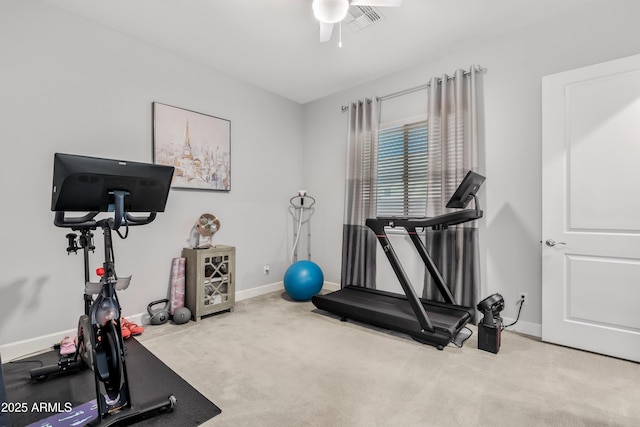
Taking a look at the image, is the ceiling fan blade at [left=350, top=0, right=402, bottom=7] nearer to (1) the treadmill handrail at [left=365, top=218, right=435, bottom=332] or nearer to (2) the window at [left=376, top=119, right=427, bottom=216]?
(2) the window at [left=376, top=119, right=427, bottom=216]

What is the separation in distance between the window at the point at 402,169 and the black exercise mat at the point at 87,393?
2.84 metres

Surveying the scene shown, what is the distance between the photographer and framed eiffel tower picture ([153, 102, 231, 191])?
3268mm

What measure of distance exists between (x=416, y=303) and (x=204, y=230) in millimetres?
2471

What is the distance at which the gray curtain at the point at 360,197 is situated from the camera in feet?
12.9

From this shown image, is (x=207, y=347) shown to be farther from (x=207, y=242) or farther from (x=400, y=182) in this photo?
(x=400, y=182)

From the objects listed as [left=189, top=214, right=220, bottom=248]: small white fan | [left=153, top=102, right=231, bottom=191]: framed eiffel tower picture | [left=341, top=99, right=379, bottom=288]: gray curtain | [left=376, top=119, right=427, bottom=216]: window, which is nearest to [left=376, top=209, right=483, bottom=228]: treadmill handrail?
[left=376, top=119, right=427, bottom=216]: window

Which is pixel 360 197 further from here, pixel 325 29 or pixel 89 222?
pixel 89 222

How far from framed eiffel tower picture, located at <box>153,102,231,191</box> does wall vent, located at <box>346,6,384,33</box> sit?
1945 mm

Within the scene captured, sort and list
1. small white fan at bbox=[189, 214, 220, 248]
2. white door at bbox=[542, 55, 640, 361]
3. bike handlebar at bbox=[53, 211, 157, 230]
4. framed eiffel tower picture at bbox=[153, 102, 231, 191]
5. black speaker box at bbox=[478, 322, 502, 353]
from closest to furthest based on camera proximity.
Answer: bike handlebar at bbox=[53, 211, 157, 230], white door at bbox=[542, 55, 640, 361], black speaker box at bbox=[478, 322, 502, 353], framed eiffel tower picture at bbox=[153, 102, 231, 191], small white fan at bbox=[189, 214, 220, 248]

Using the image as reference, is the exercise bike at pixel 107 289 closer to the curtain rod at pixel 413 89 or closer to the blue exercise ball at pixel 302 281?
the blue exercise ball at pixel 302 281

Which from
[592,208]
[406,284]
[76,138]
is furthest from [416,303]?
[76,138]

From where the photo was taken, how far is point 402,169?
3.73 metres

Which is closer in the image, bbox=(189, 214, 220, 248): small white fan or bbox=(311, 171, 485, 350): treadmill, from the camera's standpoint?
bbox=(311, 171, 485, 350): treadmill

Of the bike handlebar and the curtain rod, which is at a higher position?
the curtain rod
